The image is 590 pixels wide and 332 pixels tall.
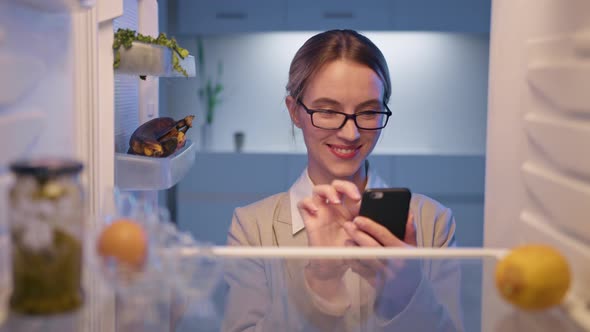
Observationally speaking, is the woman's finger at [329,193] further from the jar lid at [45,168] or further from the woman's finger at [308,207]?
the jar lid at [45,168]

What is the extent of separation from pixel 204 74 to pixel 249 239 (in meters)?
2.61

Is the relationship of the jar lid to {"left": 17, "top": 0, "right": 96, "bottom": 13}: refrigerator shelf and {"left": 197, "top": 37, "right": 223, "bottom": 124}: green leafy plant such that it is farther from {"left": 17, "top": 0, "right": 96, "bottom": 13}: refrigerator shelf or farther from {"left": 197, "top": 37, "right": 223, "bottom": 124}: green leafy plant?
{"left": 197, "top": 37, "right": 223, "bottom": 124}: green leafy plant

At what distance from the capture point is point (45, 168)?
643 mm

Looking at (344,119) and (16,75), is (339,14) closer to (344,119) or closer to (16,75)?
(344,119)

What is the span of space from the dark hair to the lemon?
2.86 feet

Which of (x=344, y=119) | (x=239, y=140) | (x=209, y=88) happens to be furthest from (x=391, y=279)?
(x=209, y=88)

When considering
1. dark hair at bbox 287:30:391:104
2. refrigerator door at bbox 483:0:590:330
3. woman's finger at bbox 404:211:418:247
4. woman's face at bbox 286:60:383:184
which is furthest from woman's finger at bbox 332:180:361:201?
dark hair at bbox 287:30:391:104

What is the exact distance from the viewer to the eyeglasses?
1550 millimetres

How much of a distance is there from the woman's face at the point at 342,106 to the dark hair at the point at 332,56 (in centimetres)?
2

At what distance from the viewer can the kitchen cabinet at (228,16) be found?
3852 millimetres

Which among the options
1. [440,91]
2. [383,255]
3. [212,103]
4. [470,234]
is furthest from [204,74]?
[383,255]

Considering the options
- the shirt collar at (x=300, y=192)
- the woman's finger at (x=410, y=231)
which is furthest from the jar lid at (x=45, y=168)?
the shirt collar at (x=300, y=192)

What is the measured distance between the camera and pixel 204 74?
4.19m

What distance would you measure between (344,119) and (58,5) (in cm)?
76
